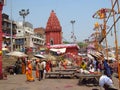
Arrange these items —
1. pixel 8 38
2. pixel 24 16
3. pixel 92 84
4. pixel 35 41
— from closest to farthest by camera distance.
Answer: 1. pixel 92 84
2. pixel 8 38
3. pixel 24 16
4. pixel 35 41

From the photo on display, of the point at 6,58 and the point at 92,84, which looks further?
the point at 6,58

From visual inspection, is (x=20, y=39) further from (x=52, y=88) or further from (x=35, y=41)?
(x=52, y=88)

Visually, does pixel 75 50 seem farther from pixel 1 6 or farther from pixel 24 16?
pixel 1 6

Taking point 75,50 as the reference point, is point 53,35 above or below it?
above

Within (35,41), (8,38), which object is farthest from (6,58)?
(35,41)

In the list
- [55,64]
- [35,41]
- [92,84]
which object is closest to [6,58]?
[55,64]

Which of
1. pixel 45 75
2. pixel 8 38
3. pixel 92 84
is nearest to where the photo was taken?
pixel 92 84

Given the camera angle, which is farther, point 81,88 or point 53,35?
point 53,35

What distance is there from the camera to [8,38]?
66.6m

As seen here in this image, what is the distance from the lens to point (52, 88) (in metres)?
Result: 15.7

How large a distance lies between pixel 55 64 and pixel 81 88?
28091 millimetres

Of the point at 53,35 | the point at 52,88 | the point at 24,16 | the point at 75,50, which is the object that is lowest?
the point at 52,88

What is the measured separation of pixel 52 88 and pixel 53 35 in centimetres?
5122

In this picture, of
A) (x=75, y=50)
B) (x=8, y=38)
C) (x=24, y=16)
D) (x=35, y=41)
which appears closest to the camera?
(x=75, y=50)
